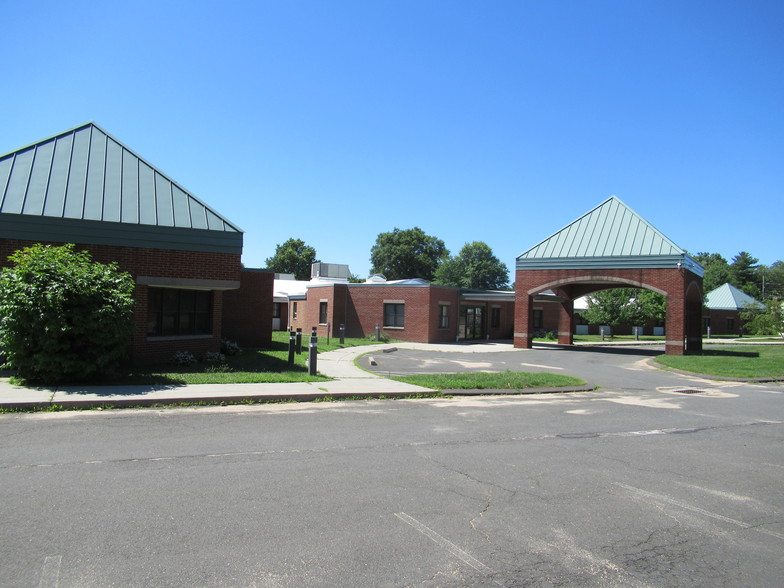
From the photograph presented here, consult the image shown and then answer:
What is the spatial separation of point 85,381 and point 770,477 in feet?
39.6

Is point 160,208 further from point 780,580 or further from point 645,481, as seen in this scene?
point 780,580

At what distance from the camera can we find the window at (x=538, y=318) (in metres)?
45.5

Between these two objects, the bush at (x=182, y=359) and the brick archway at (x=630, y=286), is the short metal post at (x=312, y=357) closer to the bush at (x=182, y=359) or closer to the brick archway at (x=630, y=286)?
the bush at (x=182, y=359)

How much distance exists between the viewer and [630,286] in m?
30.0

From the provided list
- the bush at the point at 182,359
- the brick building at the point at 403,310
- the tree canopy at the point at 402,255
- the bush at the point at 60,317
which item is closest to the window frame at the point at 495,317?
the brick building at the point at 403,310

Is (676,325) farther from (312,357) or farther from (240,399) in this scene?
(240,399)

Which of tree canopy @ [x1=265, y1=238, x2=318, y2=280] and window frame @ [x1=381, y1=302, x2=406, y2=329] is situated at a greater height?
tree canopy @ [x1=265, y1=238, x2=318, y2=280]

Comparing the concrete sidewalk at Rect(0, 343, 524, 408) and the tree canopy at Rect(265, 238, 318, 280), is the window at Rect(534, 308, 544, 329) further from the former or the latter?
the tree canopy at Rect(265, 238, 318, 280)

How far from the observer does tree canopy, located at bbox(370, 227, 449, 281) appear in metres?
86.2

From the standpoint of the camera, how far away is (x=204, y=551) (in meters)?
4.39

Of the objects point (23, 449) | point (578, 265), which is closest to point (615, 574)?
point (23, 449)

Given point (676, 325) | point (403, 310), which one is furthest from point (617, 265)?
point (403, 310)

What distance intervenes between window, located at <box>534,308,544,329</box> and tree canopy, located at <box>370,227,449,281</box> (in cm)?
4098

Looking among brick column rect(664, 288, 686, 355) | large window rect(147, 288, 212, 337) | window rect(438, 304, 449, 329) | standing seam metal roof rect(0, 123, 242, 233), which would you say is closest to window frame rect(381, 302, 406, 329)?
window rect(438, 304, 449, 329)
